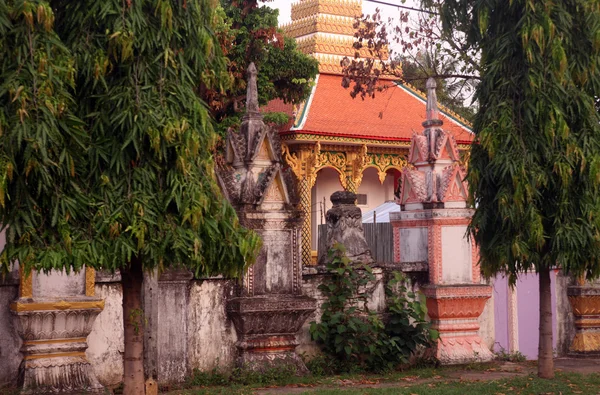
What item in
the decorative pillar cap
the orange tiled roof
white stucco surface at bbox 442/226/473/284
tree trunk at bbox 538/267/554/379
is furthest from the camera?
the orange tiled roof

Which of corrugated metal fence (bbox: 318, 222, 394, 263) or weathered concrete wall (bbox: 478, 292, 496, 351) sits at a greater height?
corrugated metal fence (bbox: 318, 222, 394, 263)

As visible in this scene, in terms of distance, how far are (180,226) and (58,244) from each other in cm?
95

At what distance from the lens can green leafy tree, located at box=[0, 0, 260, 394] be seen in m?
6.38

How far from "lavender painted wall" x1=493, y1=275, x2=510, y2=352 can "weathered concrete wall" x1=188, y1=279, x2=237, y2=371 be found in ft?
15.2

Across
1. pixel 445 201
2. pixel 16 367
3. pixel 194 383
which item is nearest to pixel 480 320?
pixel 445 201

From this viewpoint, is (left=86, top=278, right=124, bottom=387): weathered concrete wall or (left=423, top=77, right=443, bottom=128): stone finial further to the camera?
(left=423, top=77, right=443, bottom=128): stone finial

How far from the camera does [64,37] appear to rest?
6.98 meters

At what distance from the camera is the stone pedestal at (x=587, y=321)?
13.9 meters

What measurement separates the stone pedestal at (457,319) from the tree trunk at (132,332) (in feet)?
18.4

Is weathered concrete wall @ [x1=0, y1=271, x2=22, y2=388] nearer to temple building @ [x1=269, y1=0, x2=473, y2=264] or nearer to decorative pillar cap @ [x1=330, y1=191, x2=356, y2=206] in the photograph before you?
decorative pillar cap @ [x1=330, y1=191, x2=356, y2=206]

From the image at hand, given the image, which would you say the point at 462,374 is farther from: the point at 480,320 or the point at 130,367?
the point at 130,367

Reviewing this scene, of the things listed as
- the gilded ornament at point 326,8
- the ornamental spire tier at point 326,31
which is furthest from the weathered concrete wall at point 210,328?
the gilded ornament at point 326,8

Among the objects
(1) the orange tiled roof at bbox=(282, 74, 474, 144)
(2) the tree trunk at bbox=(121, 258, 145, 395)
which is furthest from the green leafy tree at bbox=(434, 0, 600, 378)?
(1) the orange tiled roof at bbox=(282, 74, 474, 144)

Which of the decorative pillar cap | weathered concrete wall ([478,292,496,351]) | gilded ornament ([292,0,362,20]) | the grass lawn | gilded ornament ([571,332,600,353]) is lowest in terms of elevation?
the grass lawn
